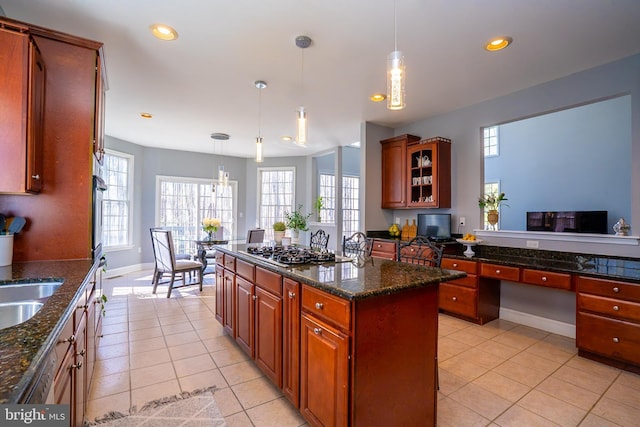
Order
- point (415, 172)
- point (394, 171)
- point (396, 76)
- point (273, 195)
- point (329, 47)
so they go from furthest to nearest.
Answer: point (273, 195)
point (394, 171)
point (415, 172)
point (329, 47)
point (396, 76)

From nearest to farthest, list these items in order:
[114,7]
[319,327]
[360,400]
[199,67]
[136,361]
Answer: [360,400] < [319,327] < [114,7] < [136,361] < [199,67]

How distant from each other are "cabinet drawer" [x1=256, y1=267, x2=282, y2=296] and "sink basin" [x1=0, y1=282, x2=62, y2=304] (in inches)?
46.0

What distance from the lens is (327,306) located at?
157 cm

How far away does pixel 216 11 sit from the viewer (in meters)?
2.20

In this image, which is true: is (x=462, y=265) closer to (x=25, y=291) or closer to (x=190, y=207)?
(x=25, y=291)

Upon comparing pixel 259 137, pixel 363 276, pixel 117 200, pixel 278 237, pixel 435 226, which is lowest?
pixel 363 276

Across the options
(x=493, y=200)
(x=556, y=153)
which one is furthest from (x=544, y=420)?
(x=556, y=153)

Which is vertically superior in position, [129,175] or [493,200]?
[129,175]

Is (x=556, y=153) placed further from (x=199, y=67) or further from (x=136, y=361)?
(x=136, y=361)

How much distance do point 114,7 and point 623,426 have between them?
4.35 metres

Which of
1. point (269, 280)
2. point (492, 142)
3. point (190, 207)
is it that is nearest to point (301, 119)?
point (269, 280)

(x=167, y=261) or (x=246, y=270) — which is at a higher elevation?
(x=246, y=270)

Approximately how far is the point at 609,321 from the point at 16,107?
4526 millimetres

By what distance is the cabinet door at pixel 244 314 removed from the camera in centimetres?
→ 245
